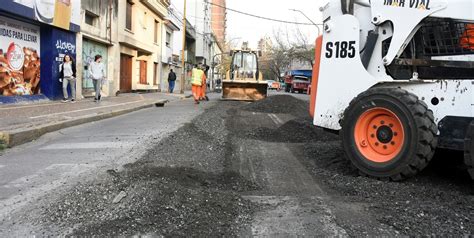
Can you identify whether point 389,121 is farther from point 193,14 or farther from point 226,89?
Result: point 193,14

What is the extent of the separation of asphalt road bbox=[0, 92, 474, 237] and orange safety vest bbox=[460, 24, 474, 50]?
55.0 inches

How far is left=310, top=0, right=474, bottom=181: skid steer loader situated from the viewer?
185 inches

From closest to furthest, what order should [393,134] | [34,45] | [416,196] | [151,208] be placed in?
[151,208] → [416,196] → [393,134] → [34,45]

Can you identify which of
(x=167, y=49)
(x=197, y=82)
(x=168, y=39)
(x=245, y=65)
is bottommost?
(x=197, y=82)

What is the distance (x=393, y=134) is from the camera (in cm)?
509

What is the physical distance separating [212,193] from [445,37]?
335 cm

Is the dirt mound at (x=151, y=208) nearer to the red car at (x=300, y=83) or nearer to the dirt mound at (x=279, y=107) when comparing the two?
the dirt mound at (x=279, y=107)

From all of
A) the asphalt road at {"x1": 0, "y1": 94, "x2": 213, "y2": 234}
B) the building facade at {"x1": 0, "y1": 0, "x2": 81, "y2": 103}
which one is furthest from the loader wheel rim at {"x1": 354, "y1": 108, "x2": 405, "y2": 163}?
the building facade at {"x1": 0, "y1": 0, "x2": 81, "y2": 103}

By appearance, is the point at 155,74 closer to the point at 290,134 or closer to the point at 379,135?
the point at 290,134

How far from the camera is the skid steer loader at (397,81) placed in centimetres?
470

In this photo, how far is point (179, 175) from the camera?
5031mm

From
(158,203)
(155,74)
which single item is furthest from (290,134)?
(155,74)

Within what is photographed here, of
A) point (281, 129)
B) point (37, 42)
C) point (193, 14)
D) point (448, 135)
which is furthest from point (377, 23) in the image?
point (193, 14)

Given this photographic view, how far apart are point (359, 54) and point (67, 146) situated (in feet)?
16.2
